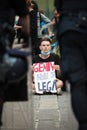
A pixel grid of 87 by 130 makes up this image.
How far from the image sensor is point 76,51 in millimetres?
3438

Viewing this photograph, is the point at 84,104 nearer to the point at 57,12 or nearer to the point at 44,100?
the point at 57,12

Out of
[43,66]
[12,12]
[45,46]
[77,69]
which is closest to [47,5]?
[45,46]

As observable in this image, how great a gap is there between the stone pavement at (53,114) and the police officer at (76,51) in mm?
666

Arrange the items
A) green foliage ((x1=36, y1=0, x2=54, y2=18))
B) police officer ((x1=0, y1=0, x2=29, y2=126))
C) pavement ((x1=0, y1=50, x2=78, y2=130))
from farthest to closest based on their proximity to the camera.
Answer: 1. green foliage ((x1=36, y1=0, x2=54, y2=18))
2. pavement ((x1=0, y1=50, x2=78, y2=130))
3. police officer ((x1=0, y1=0, x2=29, y2=126))

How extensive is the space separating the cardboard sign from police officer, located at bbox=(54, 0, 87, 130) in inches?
142

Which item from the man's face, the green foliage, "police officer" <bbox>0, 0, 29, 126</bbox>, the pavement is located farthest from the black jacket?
the green foliage

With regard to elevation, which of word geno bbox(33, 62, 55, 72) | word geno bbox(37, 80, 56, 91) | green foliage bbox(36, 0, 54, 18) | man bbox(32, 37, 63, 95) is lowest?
word geno bbox(37, 80, 56, 91)

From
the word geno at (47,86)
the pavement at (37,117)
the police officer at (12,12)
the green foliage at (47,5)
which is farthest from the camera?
the green foliage at (47,5)

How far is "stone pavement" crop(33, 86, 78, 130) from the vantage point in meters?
4.87

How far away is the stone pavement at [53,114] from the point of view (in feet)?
16.0

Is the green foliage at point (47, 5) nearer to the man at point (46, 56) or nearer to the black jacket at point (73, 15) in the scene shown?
the man at point (46, 56)

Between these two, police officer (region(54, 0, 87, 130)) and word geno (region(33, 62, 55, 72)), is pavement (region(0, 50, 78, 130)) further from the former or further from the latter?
word geno (region(33, 62, 55, 72))

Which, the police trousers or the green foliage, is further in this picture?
the green foliage

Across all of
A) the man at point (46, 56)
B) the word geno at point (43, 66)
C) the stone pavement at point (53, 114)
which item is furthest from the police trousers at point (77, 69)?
the man at point (46, 56)
